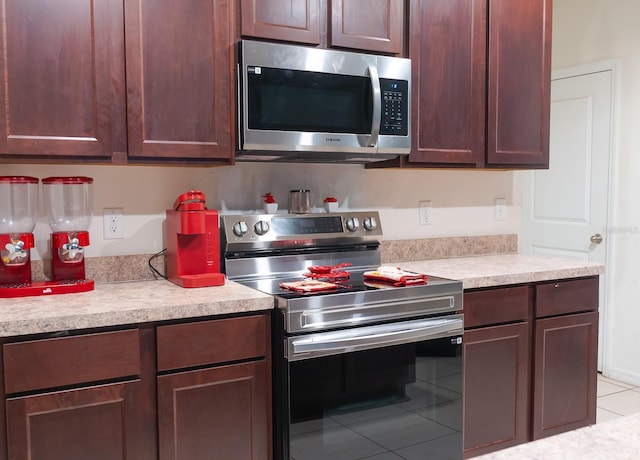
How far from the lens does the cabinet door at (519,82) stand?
2.87 meters

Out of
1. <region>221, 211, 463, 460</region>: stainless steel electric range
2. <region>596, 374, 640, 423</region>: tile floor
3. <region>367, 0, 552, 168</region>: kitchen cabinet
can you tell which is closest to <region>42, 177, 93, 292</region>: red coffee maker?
<region>221, 211, 463, 460</region>: stainless steel electric range

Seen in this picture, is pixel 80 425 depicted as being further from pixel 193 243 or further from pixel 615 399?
pixel 615 399

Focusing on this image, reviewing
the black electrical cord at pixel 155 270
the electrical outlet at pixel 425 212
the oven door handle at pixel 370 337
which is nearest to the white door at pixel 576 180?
the electrical outlet at pixel 425 212

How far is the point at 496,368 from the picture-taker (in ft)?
8.48

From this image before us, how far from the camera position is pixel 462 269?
2.74 meters

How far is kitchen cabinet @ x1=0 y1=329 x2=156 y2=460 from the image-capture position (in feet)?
5.67

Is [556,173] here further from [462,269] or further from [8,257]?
[8,257]

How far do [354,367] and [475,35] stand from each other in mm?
1643

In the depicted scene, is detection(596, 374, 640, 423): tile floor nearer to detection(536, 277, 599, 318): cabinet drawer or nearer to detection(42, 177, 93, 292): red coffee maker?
detection(536, 277, 599, 318): cabinet drawer

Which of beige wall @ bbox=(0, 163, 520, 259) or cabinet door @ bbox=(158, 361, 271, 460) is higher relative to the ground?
beige wall @ bbox=(0, 163, 520, 259)

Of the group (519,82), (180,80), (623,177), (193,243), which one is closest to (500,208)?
(519,82)

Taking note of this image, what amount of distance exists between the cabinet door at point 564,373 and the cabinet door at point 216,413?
131cm

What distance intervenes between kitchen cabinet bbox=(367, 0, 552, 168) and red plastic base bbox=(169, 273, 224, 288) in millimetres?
994

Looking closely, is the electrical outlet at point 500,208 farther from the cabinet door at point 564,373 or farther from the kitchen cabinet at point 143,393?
the kitchen cabinet at point 143,393
